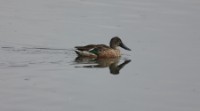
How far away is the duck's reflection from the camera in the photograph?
15.7 m

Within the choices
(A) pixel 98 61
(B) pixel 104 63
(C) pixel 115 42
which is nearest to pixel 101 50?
(A) pixel 98 61

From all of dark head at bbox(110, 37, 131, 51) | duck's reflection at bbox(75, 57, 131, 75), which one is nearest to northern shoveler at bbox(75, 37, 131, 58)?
dark head at bbox(110, 37, 131, 51)

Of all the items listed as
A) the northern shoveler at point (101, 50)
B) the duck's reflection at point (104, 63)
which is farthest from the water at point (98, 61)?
the northern shoveler at point (101, 50)

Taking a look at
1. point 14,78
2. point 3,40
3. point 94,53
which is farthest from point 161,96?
point 3,40

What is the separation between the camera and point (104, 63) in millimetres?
16719

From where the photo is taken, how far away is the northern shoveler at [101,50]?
1673 cm

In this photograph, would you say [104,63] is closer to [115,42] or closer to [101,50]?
[101,50]

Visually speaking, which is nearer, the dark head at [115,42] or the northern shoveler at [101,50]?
the northern shoveler at [101,50]

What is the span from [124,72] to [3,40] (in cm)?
357

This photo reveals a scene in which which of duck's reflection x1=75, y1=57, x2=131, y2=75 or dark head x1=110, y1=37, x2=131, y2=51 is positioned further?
dark head x1=110, y1=37, x2=131, y2=51

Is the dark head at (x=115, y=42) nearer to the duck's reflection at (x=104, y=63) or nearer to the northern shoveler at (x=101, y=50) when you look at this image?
the northern shoveler at (x=101, y=50)

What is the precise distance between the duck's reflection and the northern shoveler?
0.14 m

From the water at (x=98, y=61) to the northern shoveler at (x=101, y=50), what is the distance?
0.67 feet

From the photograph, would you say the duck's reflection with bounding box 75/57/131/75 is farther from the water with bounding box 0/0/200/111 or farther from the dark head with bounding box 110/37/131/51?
the dark head with bounding box 110/37/131/51
